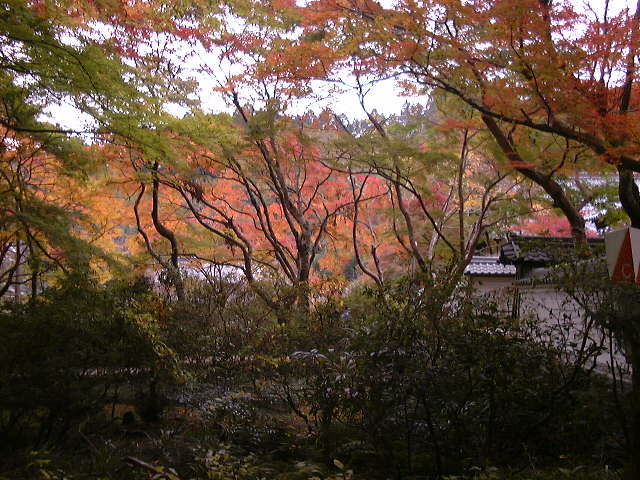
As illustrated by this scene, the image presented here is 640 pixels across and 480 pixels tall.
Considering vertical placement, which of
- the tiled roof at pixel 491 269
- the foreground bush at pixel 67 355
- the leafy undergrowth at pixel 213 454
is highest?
the tiled roof at pixel 491 269

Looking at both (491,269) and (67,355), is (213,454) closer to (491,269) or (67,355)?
(67,355)

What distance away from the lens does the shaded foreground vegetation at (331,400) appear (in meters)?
5.15

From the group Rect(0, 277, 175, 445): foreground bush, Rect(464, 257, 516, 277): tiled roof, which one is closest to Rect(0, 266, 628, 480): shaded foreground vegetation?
Rect(0, 277, 175, 445): foreground bush

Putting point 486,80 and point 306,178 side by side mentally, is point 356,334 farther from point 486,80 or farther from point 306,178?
point 306,178

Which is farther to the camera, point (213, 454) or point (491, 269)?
A: point (491, 269)

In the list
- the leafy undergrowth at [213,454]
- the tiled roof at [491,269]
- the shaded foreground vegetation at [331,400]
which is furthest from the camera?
the tiled roof at [491,269]

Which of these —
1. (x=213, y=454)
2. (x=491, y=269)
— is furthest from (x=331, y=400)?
(x=491, y=269)

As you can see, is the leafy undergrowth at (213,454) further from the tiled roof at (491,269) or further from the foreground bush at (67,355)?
the tiled roof at (491,269)

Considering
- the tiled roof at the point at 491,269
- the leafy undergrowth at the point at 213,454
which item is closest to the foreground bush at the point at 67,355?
the leafy undergrowth at the point at 213,454

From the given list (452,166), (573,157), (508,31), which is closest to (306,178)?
(452,166)

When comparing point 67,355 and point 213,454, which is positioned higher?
point 67,355

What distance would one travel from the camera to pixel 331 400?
18.7ft

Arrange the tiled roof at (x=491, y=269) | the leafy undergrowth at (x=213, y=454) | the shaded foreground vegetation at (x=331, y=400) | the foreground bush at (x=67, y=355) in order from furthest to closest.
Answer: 1. the tiled roof at (x=491, y=269)
2. the foreground bush at (x=67, y=355)
3. the shaded foreground vegetation at (x=331, y=400)
4. the leafy undergrowth at (x=213, y=454)

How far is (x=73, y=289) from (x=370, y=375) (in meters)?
3.56
